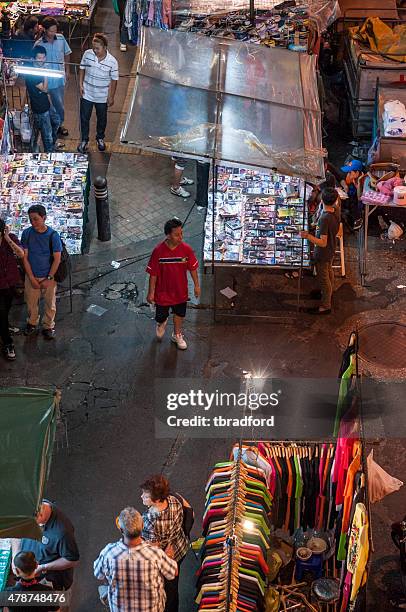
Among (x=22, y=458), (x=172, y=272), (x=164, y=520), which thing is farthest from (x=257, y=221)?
(x=22, y=458)

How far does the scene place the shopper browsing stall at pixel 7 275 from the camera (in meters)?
10.8

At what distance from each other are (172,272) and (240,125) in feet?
6.55

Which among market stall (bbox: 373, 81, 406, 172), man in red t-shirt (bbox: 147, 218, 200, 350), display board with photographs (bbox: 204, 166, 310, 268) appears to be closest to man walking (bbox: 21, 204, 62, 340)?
man in red t-shirt (bbox: 147, 218, 200, 350)

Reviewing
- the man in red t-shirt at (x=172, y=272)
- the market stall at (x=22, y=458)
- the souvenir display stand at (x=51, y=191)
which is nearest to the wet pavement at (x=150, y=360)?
the souvenir display stand at (x=51, y=191)

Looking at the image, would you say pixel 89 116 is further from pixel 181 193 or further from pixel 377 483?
pixel 377 483

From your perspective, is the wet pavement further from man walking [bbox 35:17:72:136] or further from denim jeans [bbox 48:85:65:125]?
man walking [bbox 35:17:72:136]

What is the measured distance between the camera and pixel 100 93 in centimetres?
1408

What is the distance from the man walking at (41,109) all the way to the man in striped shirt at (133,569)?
7828mm

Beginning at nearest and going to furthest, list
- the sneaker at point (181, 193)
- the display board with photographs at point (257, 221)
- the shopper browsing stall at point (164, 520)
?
1. the shopper browsing stall at point (164, 520)
2. the display board with photographs at point (257, 221)
3. the sneaker at point (181, 193)

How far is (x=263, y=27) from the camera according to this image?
50.1ft

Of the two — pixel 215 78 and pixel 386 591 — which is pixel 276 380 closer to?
pixel 386 591

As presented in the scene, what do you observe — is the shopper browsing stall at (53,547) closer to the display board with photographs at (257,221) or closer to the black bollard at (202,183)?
the display board with photographs at (257,221)

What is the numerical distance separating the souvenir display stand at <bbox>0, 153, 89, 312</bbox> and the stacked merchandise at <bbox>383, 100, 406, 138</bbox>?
4.06 metres

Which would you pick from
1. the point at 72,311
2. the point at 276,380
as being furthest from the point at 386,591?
the point at 72,311
